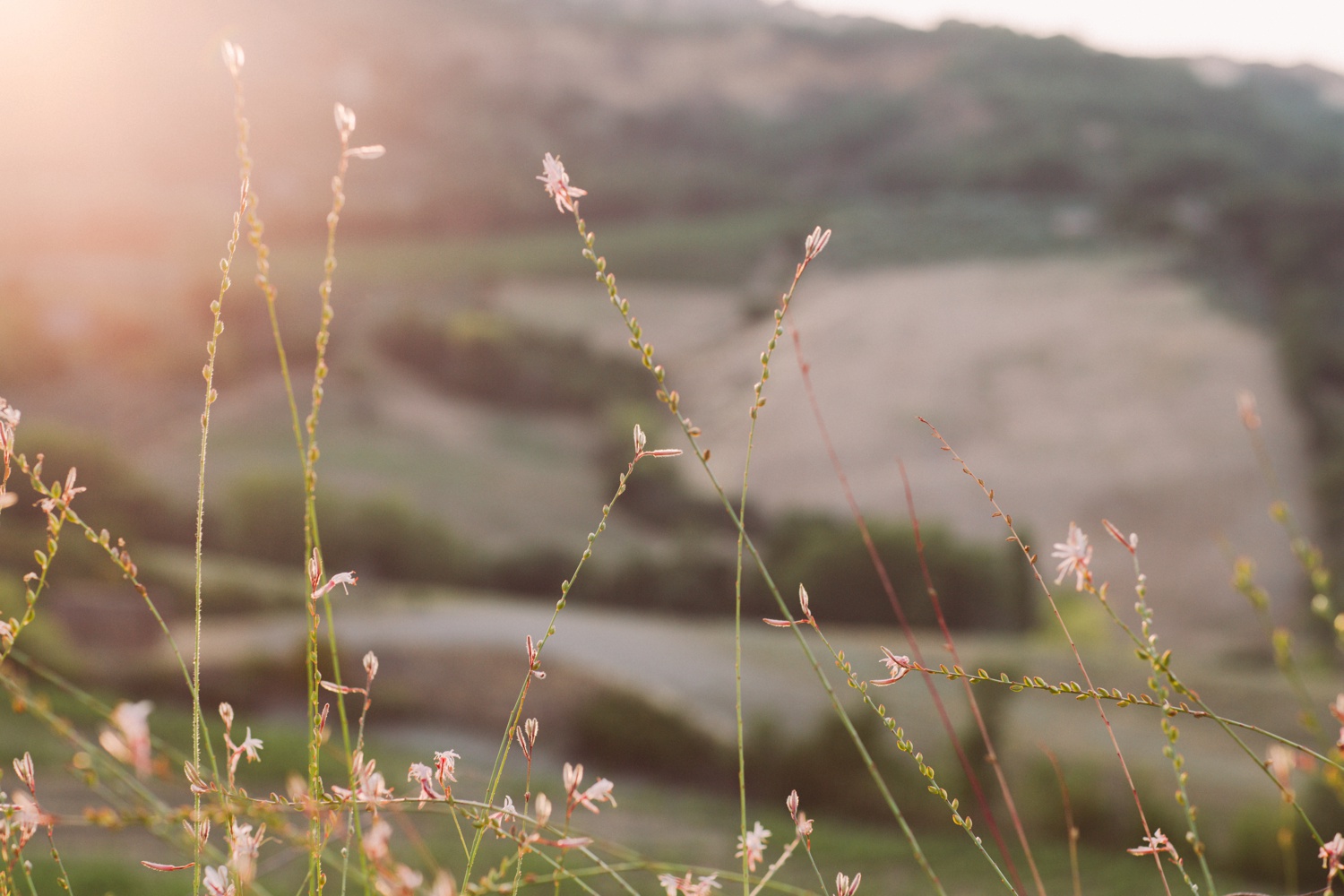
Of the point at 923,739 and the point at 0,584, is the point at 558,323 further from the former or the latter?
the point at 923,739

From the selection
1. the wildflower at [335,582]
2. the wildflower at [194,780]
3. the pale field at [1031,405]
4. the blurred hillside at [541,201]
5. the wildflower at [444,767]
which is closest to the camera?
the wildflower at [194,780]

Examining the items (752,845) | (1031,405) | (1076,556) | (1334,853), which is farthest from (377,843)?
(1031,405)

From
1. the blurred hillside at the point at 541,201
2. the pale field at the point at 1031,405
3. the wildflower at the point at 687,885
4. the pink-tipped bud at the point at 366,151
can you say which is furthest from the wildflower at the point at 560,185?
the blurred hillside at the point at 541,201

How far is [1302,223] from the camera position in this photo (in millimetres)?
17531

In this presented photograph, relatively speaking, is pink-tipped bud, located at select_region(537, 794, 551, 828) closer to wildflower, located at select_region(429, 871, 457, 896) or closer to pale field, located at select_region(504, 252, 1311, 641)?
wildflower, located at select_region(429, 871, 457, 896)

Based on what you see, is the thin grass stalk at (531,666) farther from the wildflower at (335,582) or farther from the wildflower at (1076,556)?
the wildflower at (1076,556)

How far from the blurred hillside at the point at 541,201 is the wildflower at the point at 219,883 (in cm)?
688

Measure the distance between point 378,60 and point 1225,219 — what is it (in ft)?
70.7

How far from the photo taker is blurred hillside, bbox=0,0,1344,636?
36.4 ft

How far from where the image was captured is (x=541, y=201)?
940 inches

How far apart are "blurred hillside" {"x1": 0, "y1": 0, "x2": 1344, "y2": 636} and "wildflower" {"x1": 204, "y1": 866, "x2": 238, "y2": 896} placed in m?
6.88

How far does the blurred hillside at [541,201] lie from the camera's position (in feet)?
36.4

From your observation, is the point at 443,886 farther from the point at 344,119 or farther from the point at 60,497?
the point at 344,119

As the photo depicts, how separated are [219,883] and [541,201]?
79.2ft
